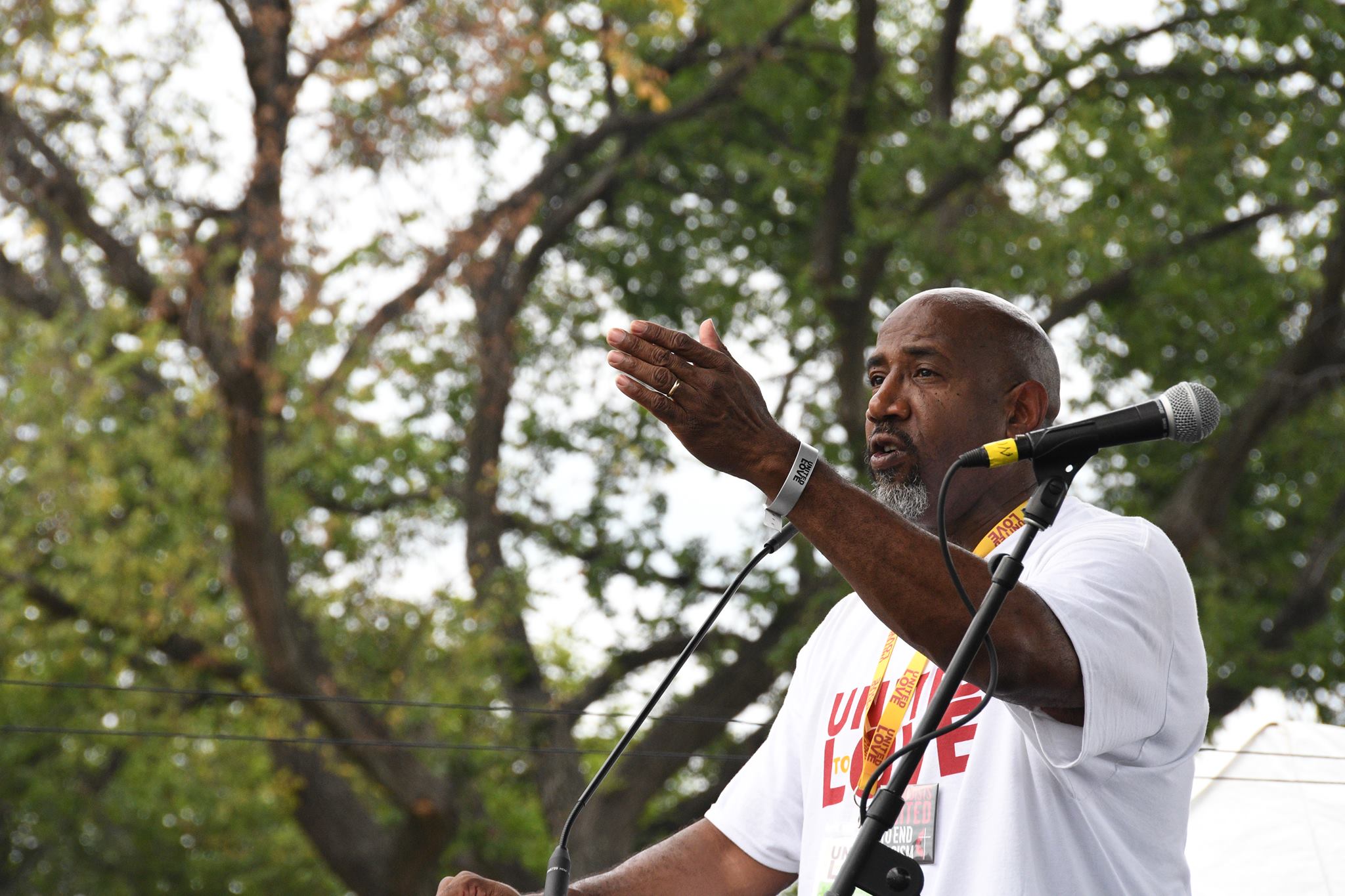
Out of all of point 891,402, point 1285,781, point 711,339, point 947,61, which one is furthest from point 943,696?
point 947,61

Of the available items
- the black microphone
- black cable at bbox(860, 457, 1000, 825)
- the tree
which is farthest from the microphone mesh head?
the tree

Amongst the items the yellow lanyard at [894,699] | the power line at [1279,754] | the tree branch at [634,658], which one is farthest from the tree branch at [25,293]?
the yellow lanyard at [894,699]

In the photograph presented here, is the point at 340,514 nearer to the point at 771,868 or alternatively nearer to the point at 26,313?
the point at 26,313

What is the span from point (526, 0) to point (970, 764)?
10179 millimetres

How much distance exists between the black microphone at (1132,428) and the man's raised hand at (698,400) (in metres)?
0.30

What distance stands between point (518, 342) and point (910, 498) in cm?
1082

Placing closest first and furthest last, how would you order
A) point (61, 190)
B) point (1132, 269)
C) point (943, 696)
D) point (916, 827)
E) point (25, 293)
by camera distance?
point (943, 696) < point (916, 827) < point (61, 190) < point (25, 293) < point (1132, 269)

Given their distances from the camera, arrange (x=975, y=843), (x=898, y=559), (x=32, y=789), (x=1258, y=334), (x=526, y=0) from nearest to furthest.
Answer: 1. (x=898, y=559)
2. (x=975, y=843)
3. (x=526, y=0)
4. (x=1258, y=334)
5. (x=32, y=789)

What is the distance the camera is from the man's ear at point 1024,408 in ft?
9.05

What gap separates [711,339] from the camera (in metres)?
2.12

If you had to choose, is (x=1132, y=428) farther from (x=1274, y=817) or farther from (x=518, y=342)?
(x=518, y=342)

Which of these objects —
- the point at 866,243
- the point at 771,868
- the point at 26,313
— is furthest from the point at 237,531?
the point at 771,868

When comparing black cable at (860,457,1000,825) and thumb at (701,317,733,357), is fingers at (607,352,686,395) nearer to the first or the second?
thumb at (701,317,733,357)

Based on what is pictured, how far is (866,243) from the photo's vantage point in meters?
12.2
